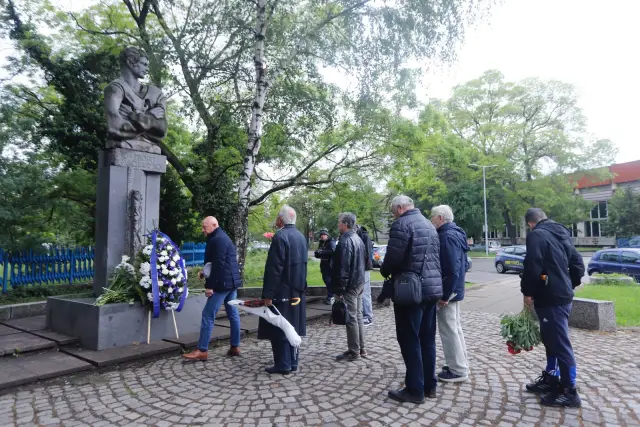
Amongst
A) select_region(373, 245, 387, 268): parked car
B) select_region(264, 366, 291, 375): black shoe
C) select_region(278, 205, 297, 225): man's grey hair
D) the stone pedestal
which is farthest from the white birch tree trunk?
select_region(264, 366, 291, 375): black shoe

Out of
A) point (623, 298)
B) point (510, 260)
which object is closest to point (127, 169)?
point (623, 298)

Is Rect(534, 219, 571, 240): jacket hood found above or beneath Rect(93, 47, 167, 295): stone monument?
beneath

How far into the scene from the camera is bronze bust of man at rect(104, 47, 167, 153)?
265 inches

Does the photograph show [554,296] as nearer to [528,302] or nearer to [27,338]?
[528,302]

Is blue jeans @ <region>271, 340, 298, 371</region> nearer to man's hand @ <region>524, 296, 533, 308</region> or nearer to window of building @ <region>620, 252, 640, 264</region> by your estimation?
man's hand @ <region>524, 296, 533, 308</region>

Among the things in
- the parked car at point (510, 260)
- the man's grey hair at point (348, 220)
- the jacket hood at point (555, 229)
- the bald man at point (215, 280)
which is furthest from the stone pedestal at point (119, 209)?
the parked car at point (510, 260)

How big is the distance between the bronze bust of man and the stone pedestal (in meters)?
0.24

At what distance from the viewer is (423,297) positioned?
13.4 ft

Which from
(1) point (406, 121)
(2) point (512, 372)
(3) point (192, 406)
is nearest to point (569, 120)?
(1) point (406, 121)

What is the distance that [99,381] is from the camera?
4.76 metres

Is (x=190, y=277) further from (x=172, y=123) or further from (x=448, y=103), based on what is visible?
(x=448, y=103)

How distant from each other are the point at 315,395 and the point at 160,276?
3.01 metres

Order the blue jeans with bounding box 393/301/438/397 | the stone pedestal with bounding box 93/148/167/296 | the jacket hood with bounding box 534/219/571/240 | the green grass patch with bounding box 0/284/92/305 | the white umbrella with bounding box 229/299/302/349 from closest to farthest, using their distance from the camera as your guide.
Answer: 1. the blue jeans with bounding box 393/301/438/397
2. the jacket hood with bounding box 534/219/571/240
3. the white umbrella with bounding box 229/299/302/349
4. the stone pedestal with bounding box 93/148/167/296
5. the green grass patch with bounding box 0/284/92/305

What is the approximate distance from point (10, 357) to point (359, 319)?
453cm
